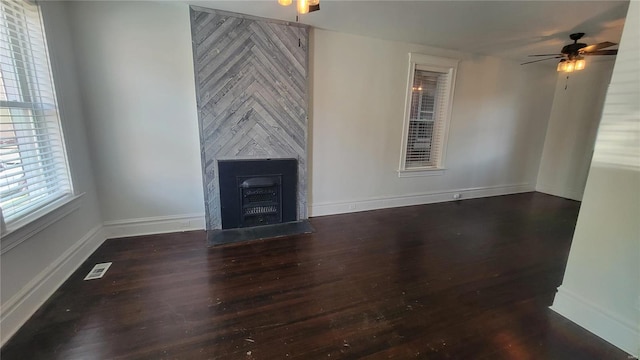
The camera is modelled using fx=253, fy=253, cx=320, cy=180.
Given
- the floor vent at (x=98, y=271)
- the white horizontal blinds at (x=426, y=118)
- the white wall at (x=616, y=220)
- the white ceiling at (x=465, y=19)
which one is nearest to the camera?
the white wall at (x=616, y=220)

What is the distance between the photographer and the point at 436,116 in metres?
4.39

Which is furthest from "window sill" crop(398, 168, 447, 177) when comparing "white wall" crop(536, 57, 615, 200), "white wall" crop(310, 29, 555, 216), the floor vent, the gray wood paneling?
the floor vent

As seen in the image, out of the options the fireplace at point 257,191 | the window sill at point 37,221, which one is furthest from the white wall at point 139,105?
the window sill at point 37,221

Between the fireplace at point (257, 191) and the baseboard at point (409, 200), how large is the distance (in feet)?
1.74

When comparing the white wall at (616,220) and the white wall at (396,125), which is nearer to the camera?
the white wall at (616,220)

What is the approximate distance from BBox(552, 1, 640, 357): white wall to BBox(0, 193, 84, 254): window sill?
12.8 feet

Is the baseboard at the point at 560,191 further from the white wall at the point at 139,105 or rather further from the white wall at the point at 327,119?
the white wall at the point at 139,105

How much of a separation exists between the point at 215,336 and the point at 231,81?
101 inches

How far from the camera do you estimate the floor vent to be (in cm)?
221

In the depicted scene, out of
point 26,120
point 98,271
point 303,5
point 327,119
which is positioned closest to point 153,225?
point 98,271

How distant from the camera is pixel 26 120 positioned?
76.7 inches

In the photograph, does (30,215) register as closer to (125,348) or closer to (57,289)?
(57,289)

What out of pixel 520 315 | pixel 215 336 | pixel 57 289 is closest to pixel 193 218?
pixel 57 289

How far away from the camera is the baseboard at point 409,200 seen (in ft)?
12.6
